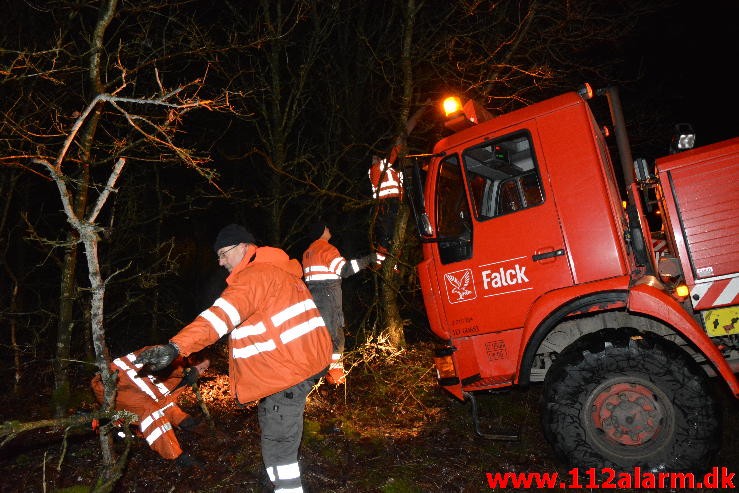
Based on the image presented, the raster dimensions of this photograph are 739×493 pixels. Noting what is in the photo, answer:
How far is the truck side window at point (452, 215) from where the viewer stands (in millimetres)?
3842

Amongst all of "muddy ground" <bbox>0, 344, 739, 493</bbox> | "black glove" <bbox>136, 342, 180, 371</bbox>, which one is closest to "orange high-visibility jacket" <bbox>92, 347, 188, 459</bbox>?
"muddy ground" <bbox>0, 344, 739, 493</bbox>

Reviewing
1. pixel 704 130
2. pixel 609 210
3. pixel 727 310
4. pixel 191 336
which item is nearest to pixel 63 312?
pixel 191 336

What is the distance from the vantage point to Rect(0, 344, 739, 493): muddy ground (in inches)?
148

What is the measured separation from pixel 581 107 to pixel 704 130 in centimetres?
1338

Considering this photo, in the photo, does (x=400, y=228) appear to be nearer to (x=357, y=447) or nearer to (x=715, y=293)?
(x=357, y=447)

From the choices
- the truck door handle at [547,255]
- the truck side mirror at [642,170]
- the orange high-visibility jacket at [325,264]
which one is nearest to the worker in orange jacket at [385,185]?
the orange high-visibility jacket at [325,264]

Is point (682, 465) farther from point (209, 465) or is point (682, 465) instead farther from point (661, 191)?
point (209, 465)

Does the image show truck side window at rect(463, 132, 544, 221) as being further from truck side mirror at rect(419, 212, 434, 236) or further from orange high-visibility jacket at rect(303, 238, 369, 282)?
orange high-visibility jacket at rect(303, 238, 369, 282)

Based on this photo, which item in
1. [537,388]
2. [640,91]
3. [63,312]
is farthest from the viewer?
[640,91]

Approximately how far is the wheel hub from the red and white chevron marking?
733mm

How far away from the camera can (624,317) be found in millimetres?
3689

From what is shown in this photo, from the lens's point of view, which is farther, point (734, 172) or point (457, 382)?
point (457, 382)

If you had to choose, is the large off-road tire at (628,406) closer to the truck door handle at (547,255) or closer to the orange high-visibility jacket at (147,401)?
the truck door handle at (547,255)

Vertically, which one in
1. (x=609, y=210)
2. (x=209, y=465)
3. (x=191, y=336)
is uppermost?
(x=609, y=210)
